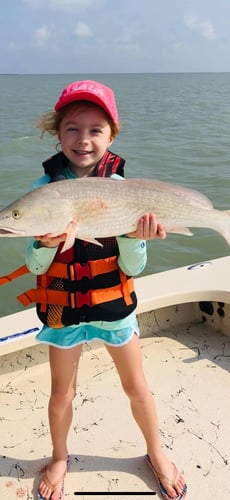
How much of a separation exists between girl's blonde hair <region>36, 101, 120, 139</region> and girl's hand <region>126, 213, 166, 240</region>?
0.51 metres

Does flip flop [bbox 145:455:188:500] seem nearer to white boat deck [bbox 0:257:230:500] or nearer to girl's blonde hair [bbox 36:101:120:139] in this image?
white boat deck [bbox 0:257:230:500]

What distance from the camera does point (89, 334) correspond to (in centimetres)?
244

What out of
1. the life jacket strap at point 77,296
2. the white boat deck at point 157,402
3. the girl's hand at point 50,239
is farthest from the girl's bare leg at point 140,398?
Answer: the girl's hand at point 50,239

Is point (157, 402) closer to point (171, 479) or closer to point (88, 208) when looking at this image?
point (171, 479)

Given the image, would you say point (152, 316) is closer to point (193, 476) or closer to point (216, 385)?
point (216, 385)

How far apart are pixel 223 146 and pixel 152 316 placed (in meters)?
14.7

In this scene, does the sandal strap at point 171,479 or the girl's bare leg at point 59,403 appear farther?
the sandal strap at point 171,479

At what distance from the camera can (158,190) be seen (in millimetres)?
2195

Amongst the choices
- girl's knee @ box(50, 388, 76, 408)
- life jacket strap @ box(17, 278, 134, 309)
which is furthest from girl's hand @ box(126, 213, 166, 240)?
girl's knee @ box(50, 388, 76, 408)

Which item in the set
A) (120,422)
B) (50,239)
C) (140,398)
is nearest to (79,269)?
(50,239)

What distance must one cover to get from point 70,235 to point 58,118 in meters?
0.64

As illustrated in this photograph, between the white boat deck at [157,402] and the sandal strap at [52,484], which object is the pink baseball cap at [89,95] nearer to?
the white boat deck at [157,402]

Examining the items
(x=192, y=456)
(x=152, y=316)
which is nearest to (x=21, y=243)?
(x=152, y=316)

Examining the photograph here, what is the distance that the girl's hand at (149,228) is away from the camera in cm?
215
